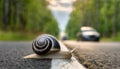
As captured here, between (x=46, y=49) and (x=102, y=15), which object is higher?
(x=46, y=49)

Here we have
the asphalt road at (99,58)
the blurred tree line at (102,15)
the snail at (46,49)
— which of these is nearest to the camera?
the asphalt road at (99,58)

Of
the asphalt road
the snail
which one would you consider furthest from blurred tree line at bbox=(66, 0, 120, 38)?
the snail

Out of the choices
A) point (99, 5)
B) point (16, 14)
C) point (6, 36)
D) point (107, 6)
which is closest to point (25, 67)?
point (6, 36)

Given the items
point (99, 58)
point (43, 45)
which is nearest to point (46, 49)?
point (43, 45)

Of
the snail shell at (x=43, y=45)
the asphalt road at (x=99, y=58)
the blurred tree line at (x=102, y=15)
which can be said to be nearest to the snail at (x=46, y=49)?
the snail shell at (x=43, y=45)

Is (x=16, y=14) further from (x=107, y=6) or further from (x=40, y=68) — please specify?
(x=40, y=68)

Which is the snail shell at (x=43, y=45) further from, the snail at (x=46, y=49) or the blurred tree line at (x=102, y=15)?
the blurred tree line at (x=102, y=15)

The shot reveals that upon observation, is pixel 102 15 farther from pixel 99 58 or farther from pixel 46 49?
pixel 46 49

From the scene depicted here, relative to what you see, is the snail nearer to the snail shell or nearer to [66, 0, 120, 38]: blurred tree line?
the snail shell
